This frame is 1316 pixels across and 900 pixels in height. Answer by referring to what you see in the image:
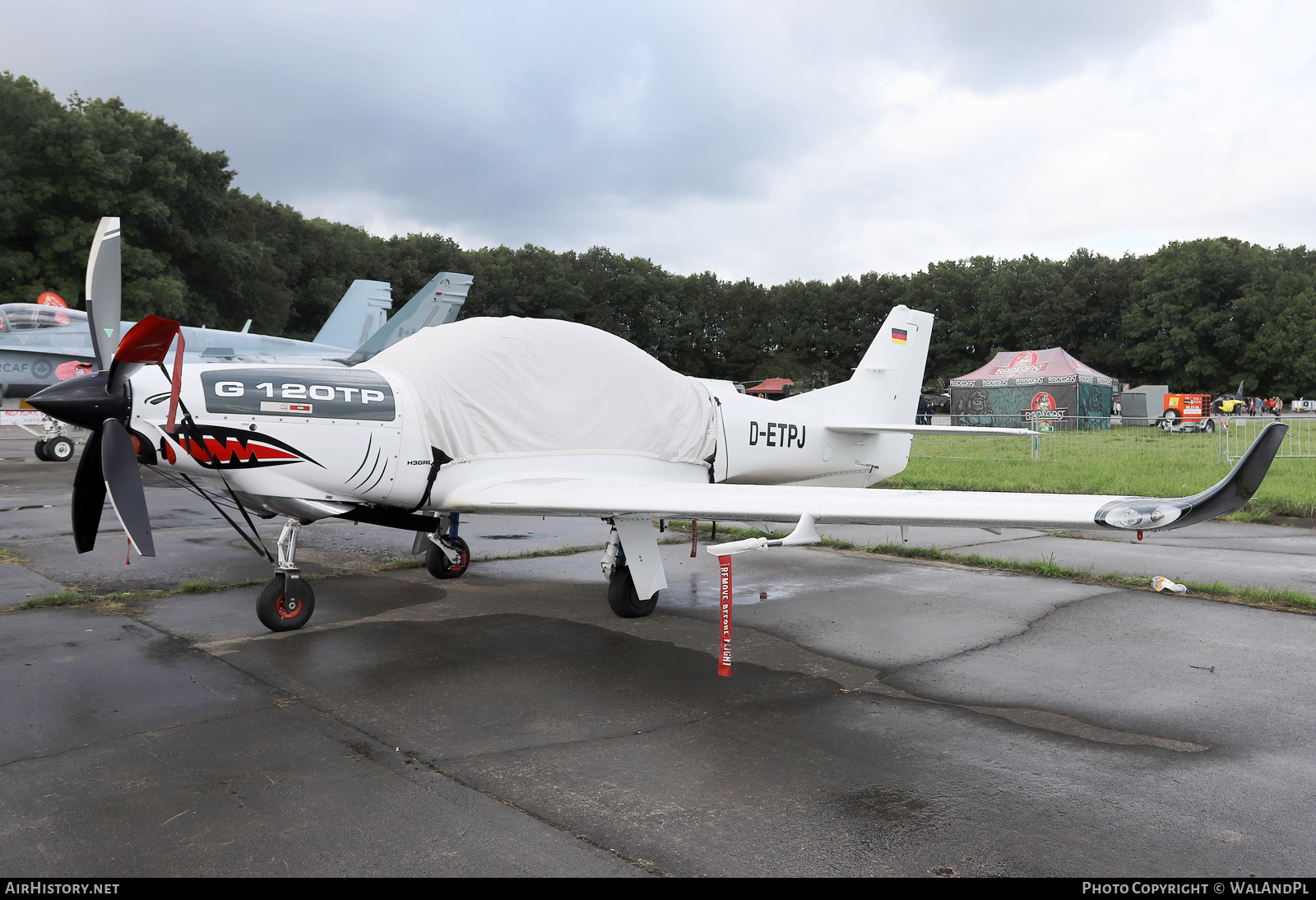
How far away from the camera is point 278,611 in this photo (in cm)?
605

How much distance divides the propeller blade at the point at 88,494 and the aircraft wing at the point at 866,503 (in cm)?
230

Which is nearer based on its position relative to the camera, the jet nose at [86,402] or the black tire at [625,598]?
the jet nose at [86,402]

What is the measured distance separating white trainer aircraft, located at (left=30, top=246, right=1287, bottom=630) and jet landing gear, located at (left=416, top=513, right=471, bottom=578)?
0.03 m

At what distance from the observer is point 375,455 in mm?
6102

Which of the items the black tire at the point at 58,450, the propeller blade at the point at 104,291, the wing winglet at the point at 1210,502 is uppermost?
the propeller blade at the point at 104,291

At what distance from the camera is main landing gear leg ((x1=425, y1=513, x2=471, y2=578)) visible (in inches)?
324

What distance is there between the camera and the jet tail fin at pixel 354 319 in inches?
984

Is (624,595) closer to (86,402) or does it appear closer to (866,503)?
(866,503)

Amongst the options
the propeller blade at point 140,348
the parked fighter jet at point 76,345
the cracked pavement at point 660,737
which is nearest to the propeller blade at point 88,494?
the propeller blade at point 140,348

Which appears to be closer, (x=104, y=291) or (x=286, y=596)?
(x=104, y=291)

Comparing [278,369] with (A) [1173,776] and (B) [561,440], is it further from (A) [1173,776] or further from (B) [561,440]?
(A) [1173,776]

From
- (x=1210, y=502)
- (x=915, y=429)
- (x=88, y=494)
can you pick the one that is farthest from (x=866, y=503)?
(x=88, y=494)

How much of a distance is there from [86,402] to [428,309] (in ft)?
52.4

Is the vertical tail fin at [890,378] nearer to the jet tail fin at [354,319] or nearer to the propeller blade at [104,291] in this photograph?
the propeller blade at [104,291]
